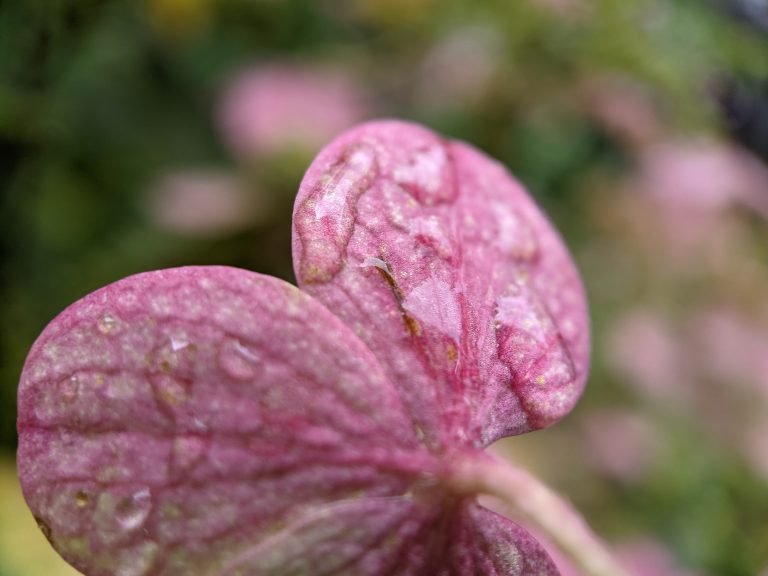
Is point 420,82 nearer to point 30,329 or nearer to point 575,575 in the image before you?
point 30,329

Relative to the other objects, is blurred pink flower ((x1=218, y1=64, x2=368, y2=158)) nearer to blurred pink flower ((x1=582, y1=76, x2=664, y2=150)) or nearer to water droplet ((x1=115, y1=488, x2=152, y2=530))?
blurred pink flower ((x1=582, y1=76, x2=664, y2=150))

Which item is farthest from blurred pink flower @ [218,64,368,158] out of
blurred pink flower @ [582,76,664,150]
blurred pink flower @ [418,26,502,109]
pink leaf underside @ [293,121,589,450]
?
pink leaf underside @ [293,121,589,450]

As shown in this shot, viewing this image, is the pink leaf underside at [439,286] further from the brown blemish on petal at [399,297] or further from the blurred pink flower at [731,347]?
the blurred pink flower at [731,347]

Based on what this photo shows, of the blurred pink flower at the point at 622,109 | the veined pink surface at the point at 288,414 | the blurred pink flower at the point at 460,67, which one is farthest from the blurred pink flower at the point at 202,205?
the veined pink surface at the point at 288,414

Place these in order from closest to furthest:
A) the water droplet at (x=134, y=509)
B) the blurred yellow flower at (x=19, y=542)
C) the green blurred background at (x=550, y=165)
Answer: the water droplet at (x=134, y=509) < the blurred yellow flower at (x=19, y=542) < the green blurred background at (x=550, y=165)

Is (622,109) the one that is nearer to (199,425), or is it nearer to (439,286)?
(439,286)

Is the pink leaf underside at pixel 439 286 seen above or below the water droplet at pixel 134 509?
above

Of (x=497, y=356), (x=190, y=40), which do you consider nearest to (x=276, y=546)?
(x=497, y=356)
